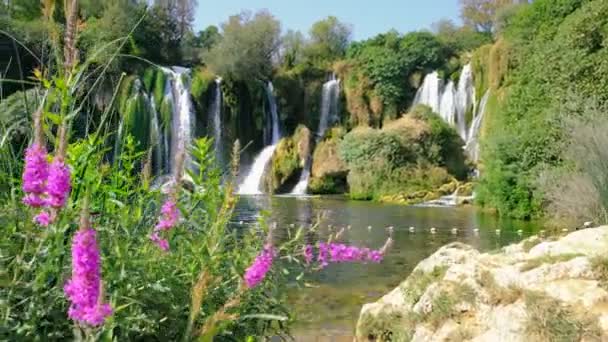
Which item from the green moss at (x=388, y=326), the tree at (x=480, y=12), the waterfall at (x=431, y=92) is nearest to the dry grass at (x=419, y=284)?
the green moss at (x=388, y=326)

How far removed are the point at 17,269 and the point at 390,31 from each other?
38.8m

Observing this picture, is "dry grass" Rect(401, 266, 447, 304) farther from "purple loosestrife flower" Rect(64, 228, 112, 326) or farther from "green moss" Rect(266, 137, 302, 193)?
"green moss" Rect(266, 137, 302, 193)

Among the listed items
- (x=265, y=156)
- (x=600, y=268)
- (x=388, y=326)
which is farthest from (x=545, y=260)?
(x=265, y=156)

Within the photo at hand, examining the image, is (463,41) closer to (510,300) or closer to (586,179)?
(586,179)

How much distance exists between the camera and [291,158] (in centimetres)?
3153

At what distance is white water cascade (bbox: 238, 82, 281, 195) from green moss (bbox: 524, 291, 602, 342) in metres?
26.2

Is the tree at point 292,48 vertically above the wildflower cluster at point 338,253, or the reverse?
the tree at point 292,48

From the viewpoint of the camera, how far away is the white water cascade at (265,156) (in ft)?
102

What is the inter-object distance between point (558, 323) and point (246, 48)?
32563 millimetres

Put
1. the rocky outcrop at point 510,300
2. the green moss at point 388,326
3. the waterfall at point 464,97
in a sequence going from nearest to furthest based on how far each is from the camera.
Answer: the rocky outcrop at point 510,300, the green moss at point 388,326, the waterfall at point 464,97

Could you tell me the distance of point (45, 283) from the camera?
5.36 feet

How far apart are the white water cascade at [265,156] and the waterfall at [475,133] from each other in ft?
31.9

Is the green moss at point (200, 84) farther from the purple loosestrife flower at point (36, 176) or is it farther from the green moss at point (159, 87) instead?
the purple loosestrife flower at point (36, 176)

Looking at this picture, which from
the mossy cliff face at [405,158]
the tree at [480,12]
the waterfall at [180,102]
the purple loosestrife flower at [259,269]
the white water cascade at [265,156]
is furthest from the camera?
the tree at [480,12]
